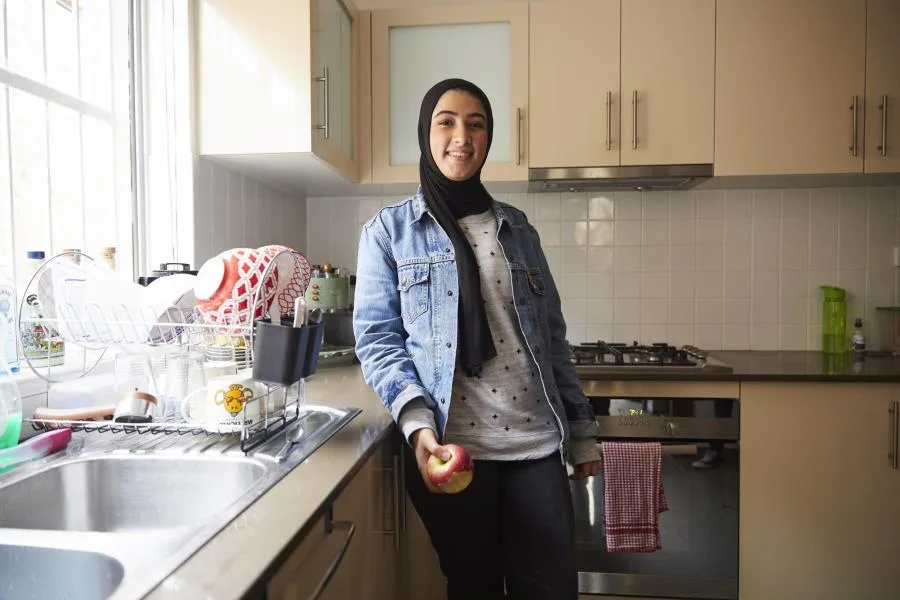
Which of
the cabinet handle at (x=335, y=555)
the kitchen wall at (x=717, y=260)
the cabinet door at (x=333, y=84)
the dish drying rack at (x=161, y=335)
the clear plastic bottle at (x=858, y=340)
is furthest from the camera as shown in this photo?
the kitchen wall at (x=717, y=260)

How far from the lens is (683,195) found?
247 centimetres

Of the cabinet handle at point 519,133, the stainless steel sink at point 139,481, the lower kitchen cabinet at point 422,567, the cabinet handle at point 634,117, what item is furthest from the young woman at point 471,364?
the cabinet handle at point 634,117

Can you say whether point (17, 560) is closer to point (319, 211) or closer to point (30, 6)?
point (30, 6)

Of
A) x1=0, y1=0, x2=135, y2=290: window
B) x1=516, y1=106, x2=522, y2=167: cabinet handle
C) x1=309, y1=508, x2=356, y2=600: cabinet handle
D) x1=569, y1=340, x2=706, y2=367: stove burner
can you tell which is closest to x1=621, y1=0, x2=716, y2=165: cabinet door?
x1=516, y1=106, x2=522, y2=167: cabinet handle

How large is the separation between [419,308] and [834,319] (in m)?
1.88

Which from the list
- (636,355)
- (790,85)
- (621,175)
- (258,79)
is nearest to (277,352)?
(258,79)

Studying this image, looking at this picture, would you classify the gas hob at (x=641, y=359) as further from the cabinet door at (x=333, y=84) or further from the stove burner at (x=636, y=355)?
the cabinet door at (x=333, y=84)

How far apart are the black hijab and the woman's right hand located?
0.17 metres

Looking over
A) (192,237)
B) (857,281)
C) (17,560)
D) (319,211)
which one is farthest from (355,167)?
(857,281)

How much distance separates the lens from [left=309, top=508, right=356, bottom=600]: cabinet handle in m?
0.82

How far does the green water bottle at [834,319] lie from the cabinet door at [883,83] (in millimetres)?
498

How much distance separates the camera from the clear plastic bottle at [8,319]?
110 cm

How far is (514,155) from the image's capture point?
7.16 feet

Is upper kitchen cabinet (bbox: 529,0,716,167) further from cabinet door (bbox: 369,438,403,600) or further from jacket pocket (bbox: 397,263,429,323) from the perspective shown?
cabinet door (bbox: 369,438,403,600)
